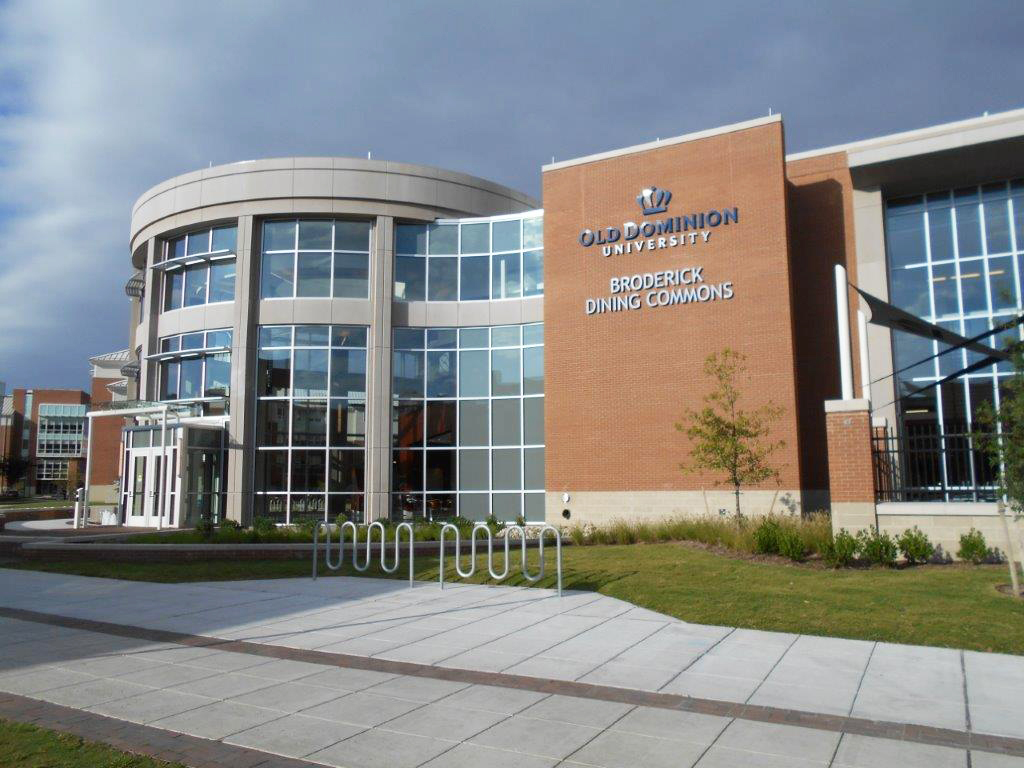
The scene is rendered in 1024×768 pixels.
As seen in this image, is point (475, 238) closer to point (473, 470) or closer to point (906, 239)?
point (473, 470)

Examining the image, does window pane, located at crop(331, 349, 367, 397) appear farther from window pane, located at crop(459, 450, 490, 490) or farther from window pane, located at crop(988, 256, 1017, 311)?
window pane, located at crop(988, 256, 1017, 311)

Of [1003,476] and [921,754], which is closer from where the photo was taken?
[921,754]

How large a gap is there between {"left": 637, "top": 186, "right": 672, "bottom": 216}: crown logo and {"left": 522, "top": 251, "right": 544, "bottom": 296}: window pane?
4.64 m

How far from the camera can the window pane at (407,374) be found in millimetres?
27625

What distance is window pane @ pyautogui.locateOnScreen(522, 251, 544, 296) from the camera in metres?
27.2

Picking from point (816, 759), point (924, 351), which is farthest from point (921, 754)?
point (924, 351)

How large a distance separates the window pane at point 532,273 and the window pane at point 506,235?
2.01ft

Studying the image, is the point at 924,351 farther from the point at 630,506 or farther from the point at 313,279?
the point at 313,279

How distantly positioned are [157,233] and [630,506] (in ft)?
65.5

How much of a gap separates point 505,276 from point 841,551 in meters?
16.5

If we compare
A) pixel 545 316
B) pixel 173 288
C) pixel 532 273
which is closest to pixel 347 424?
pixel 545 316

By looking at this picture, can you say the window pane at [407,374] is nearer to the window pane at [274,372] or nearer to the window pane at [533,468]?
the window pane at [274,372]

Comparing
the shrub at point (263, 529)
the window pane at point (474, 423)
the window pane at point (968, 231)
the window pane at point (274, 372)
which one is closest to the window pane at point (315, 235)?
the window pane at point (274, 372)

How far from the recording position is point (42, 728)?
5.95m
